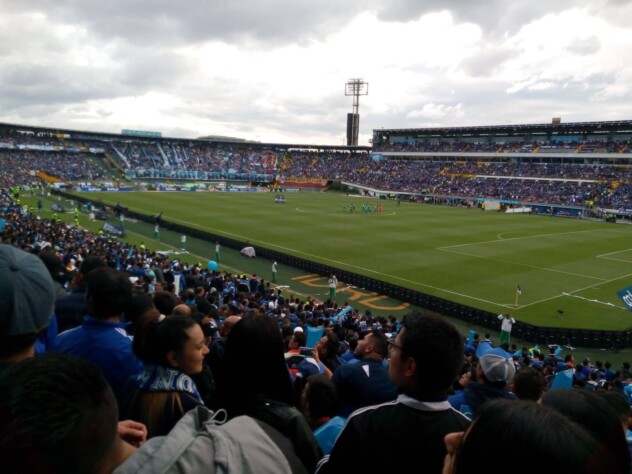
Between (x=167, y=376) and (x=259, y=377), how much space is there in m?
0.75

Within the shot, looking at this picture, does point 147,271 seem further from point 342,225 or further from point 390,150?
point 390,150

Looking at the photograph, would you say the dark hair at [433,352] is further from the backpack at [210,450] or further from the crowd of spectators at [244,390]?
the backpack at [210,450]

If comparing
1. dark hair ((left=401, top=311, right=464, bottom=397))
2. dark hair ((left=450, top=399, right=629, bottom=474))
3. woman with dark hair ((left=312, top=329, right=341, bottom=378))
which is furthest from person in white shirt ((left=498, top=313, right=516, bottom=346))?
dark hair ((left=450, top=399, right=629, bottom=474))

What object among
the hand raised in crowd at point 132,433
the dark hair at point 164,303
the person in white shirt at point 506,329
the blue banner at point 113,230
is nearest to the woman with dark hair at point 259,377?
the hand raised in crowd at point 132,433

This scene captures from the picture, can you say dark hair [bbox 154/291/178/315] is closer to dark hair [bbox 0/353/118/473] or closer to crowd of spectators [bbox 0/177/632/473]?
crowd of spectators [bbox 0/177/632/473]

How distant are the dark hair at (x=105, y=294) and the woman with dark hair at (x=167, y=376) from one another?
2.72ft

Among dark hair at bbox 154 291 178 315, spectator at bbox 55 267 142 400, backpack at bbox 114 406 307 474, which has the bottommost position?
dark hair at bbox 154 291 178 315

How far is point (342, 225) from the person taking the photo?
4600 centimetres

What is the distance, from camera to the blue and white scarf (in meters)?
3.07

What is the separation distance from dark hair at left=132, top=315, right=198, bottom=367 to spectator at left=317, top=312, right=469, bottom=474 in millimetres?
1362

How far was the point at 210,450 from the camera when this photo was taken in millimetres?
1609

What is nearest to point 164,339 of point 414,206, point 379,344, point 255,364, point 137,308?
point 255,364

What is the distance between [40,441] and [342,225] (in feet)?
147

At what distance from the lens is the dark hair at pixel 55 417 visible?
1.46m
